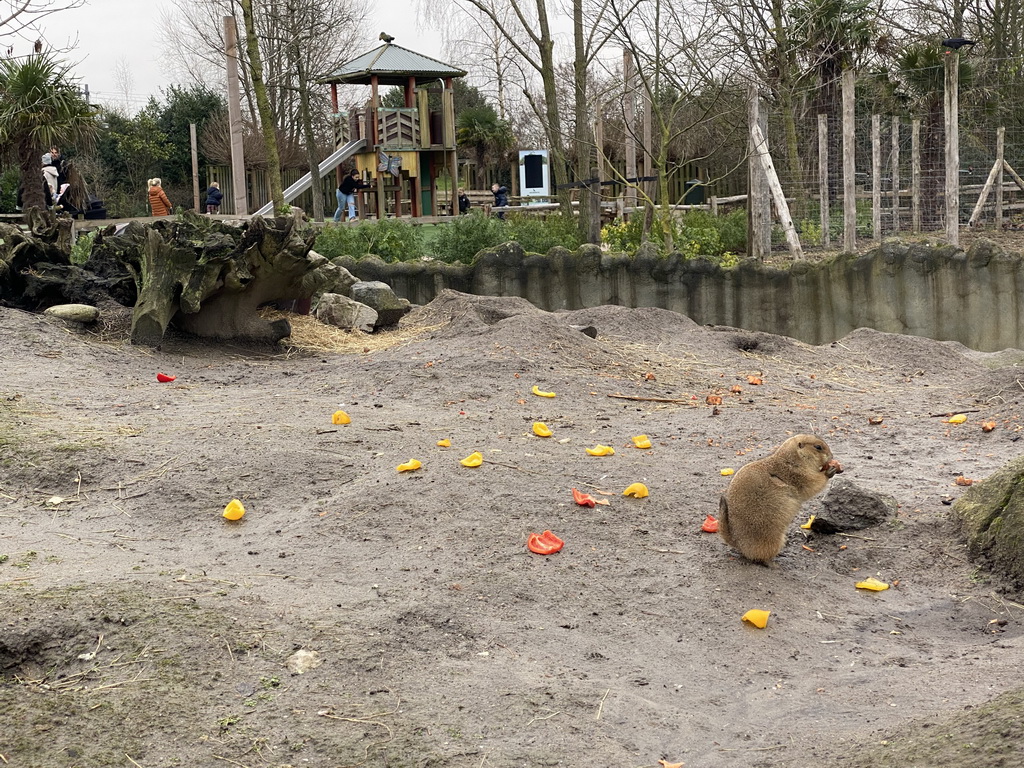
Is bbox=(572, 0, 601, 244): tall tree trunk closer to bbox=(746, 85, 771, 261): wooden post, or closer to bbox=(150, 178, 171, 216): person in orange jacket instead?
bbox=(746, 85, 771, 261): wooden post

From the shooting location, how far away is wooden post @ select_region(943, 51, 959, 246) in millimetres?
12477

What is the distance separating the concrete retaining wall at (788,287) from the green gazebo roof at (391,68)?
15.2 meters

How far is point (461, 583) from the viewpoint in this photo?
404cm

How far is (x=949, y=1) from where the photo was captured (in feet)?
88.7

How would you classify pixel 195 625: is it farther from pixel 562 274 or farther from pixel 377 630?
pixel 562 274

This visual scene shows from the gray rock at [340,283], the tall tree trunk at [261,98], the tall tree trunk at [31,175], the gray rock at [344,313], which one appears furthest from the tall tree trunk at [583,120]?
the tall tree trunk at [31,175]

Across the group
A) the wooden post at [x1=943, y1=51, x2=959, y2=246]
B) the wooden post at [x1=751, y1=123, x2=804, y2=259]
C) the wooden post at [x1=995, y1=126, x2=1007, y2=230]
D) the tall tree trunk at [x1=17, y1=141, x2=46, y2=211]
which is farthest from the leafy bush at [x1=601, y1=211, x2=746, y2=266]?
the tall tree trunk at [x1=17, y1=141, x2=46, y2=211]

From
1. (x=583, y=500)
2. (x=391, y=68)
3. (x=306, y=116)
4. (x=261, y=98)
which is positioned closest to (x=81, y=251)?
(x=261, y=98)

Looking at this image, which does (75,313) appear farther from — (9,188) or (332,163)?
(9,188)

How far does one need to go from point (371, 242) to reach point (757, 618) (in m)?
10.4

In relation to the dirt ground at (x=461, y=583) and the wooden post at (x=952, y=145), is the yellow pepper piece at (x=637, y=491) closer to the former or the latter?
the dirt ground at (x=461, y=583)

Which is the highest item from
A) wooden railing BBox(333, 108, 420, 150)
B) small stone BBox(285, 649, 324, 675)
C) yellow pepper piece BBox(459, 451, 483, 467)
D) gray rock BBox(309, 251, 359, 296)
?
wooden railing BBox(333, 108, 420, 150)

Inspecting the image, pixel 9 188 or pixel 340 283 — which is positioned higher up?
pixel 9 188

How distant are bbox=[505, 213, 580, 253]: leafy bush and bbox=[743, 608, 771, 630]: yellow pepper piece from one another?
9876 millimetres
